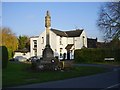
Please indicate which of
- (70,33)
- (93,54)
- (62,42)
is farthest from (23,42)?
(93,54)

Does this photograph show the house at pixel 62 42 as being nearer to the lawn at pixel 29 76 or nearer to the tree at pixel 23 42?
the tree at pixel 23 42

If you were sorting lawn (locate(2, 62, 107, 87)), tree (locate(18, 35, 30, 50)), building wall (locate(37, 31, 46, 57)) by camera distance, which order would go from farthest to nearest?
tree (locate(18, 35, 30, 50)), building wall (locate(37, 31, 46, 57)), lawn (locate(2, 62, 107, 87))

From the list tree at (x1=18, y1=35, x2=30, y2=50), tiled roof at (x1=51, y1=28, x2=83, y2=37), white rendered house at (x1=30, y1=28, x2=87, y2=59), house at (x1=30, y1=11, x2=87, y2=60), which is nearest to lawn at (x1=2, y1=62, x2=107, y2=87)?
house at (x1=30, y1=11, x2=87, y2=60)

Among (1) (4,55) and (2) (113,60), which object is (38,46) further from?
(1) (4,55)

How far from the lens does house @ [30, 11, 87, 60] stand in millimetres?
78625

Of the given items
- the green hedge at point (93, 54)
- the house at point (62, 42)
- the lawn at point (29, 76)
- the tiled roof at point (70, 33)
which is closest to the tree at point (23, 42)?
the house at point (62, 42)

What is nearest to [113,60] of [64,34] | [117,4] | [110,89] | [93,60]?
[93,60]

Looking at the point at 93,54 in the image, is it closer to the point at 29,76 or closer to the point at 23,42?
the point at 29,76

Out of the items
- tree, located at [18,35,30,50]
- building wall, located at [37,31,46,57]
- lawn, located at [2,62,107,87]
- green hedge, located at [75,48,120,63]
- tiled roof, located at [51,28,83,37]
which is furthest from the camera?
tree, located at [18,35,30,50]

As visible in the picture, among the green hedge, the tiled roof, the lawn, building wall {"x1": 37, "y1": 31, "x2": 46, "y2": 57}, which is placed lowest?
the lawn

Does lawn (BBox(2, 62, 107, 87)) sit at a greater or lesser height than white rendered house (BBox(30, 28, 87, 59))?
lesser

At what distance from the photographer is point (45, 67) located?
31906 mm

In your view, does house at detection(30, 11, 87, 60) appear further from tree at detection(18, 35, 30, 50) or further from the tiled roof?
tree at detection(18, 35, 30, 50)

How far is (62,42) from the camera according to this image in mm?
81500
